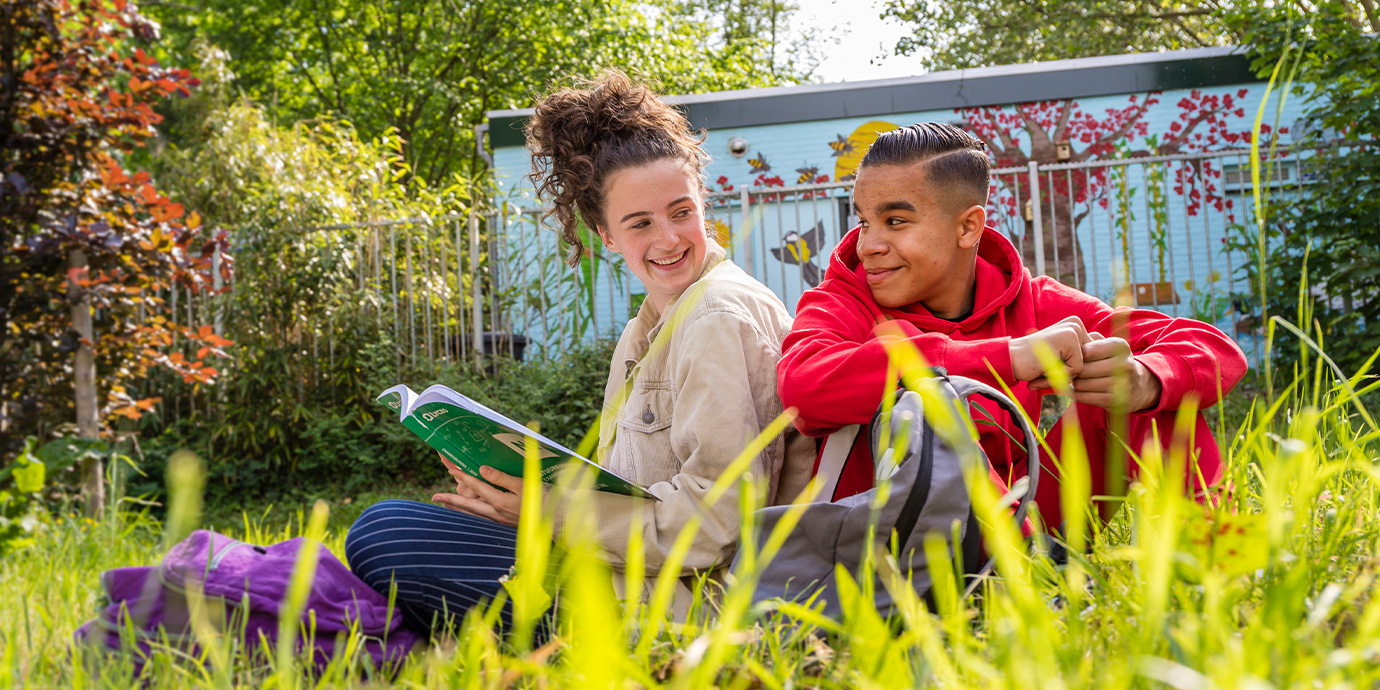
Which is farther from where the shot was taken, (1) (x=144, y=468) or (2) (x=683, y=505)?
(1) (x=144, y=468)

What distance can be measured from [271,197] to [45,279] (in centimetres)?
343

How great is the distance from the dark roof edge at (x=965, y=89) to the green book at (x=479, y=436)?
7.78m

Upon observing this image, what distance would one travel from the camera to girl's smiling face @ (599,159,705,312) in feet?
7.48

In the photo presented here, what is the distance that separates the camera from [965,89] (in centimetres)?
950

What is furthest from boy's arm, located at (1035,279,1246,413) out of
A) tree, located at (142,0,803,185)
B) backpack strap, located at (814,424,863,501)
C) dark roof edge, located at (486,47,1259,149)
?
tree, located at (142,0,803,185)

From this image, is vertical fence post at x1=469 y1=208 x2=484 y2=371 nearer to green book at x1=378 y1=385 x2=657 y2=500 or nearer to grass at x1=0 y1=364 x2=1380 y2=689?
green book at x1=378 y1=385 x2=657 y2=500

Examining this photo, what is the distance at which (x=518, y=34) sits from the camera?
18750 millimetres

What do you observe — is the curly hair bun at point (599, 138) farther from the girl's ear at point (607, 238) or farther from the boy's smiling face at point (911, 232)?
the boy's smiling face at point (911, 232)

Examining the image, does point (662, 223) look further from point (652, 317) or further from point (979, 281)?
point (979, 281)

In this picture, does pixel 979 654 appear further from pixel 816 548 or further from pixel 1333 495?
pixel 1333 495

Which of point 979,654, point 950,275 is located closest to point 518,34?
point 950,275

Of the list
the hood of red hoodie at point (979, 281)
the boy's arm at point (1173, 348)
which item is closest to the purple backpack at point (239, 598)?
the hood of red hoodie at point (979, 281)

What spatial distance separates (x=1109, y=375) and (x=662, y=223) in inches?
43.7

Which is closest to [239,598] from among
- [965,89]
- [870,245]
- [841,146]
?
[870,245]
